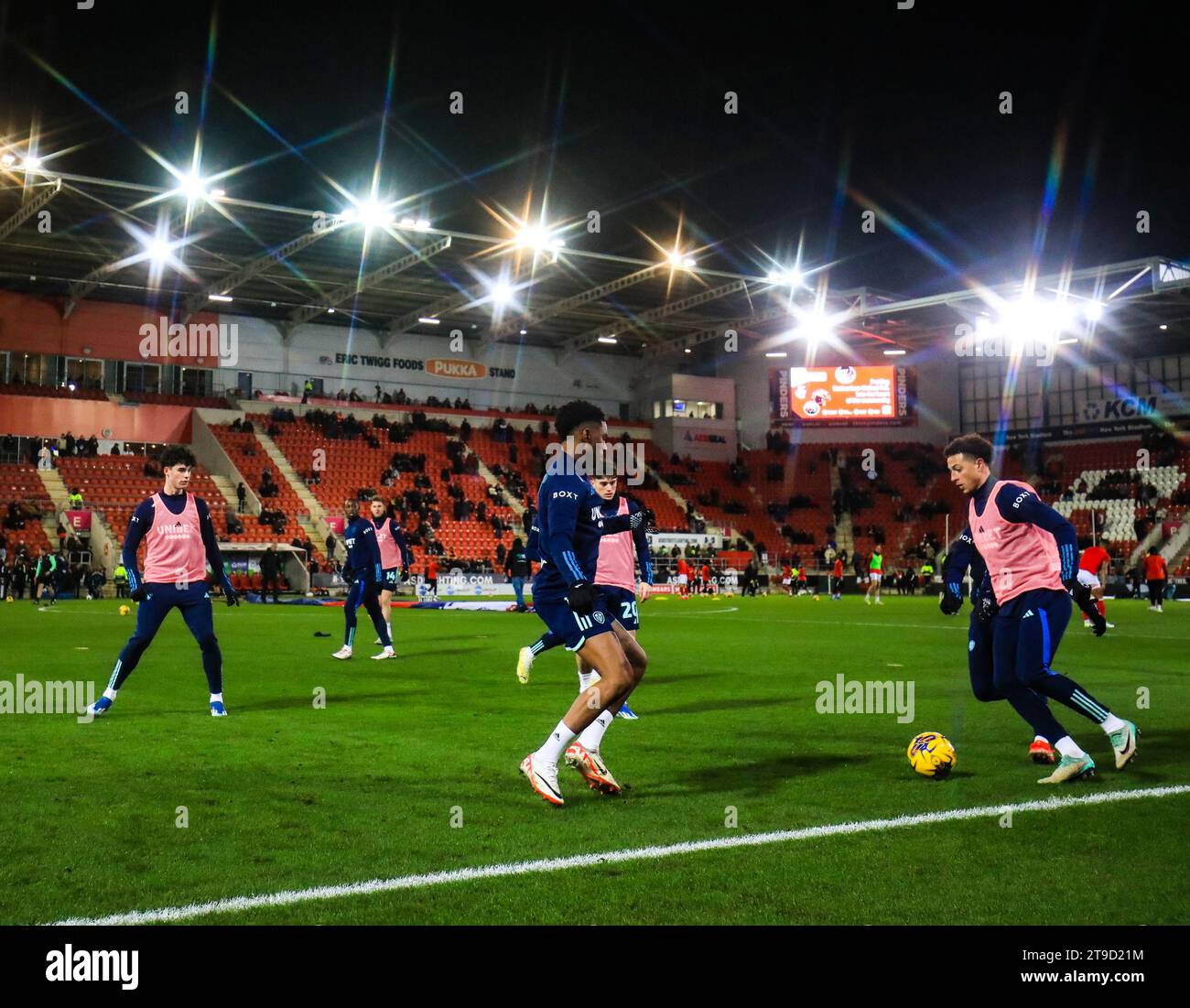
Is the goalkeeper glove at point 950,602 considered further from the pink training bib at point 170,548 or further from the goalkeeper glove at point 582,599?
the pink training bib at point 170,548

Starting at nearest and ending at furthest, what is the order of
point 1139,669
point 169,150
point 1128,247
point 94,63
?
point 1139,669
point 94,63
point 169,150
point 1128,247

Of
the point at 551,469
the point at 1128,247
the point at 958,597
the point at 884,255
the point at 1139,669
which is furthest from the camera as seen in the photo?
the point at 884,255

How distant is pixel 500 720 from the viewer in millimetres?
10055

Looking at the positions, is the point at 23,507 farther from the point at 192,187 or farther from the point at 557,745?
the point at 557,745

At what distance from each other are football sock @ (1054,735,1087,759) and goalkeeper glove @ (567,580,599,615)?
10.1 feet

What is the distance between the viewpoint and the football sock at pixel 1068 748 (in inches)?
279

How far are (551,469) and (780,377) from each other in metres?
54.5

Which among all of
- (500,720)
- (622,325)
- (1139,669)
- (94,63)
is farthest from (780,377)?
(500,720)

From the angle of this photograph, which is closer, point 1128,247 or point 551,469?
point 551,469

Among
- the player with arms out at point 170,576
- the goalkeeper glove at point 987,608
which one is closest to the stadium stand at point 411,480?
the player with arms out at point 170,576

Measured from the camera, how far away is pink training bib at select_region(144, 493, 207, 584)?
10.1m

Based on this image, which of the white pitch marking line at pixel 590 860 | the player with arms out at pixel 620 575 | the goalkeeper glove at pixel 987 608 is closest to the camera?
the white pitch marking line at pixel 590 860
